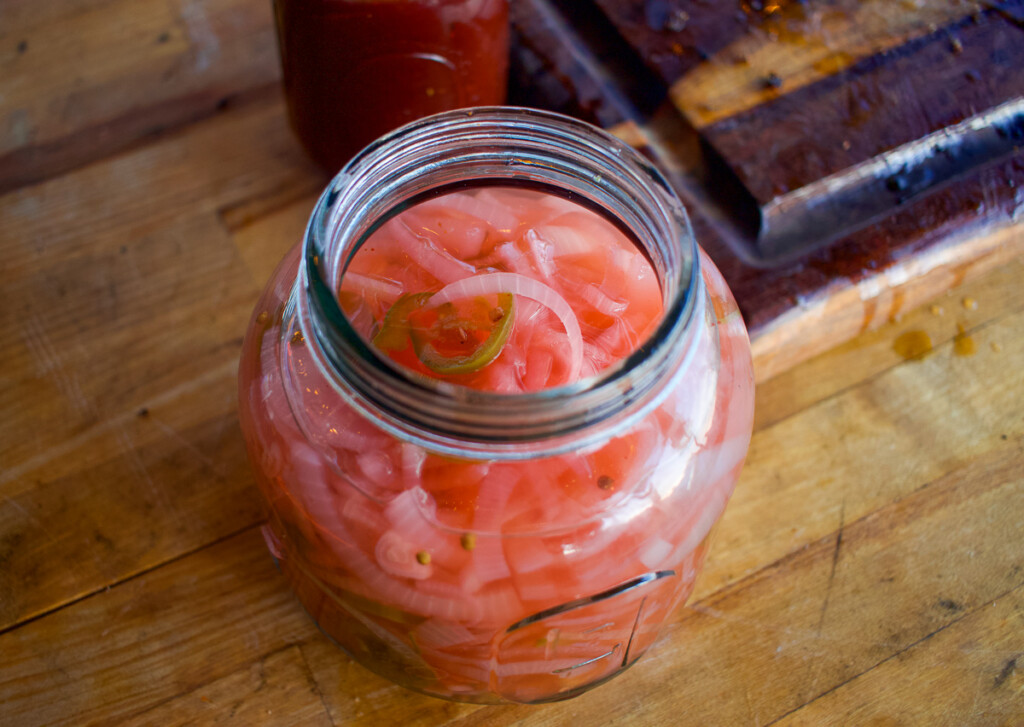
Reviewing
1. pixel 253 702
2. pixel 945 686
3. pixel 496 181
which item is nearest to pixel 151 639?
pixel 253 702

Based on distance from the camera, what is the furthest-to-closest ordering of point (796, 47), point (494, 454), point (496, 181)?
point (796, 47) < point (496, 181) < point (494, 454)

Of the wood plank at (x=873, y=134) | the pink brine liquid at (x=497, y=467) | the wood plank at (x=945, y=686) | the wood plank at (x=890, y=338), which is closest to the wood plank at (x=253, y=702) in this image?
the pink brine liquid at (x=497, y=467)

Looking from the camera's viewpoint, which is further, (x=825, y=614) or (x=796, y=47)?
(x=796, y=47)

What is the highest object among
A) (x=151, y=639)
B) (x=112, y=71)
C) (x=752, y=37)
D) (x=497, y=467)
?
(x=752, y=37)

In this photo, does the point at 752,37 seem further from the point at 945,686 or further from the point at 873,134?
the point at 945,686

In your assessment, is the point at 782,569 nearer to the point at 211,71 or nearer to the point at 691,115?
the point at 691,115

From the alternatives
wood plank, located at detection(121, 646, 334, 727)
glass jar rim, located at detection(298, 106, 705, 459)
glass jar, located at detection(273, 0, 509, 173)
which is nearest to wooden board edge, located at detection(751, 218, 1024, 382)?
glass jar rim, located at detection(298, 106, 705, 459)

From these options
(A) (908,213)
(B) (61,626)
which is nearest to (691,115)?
(A) (908,213)

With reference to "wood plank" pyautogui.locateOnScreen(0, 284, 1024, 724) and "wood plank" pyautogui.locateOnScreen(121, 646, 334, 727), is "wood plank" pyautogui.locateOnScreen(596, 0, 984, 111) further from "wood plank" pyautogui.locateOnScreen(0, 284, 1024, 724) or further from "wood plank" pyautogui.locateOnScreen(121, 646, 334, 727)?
"wood plank" pyautogui.locateOnScreen(121, 646, 334, 727)
